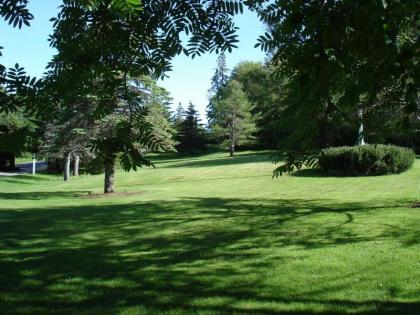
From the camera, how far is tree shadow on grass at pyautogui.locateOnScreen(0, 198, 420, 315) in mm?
5738

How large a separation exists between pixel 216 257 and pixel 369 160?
1597 cm

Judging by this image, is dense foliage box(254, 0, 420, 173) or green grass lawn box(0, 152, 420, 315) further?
green grass lawn box(0, 152, 420, 315)

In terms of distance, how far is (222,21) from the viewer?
13.3 ft

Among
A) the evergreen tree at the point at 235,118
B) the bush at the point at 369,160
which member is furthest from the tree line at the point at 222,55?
the evergreen tree at the point at 235,118

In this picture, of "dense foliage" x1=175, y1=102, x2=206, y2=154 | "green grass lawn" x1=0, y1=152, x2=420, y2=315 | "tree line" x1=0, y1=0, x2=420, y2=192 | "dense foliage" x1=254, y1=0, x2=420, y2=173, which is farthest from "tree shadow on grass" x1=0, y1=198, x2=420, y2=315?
"dense foliage" x1=175, y1=102, x2=206, y2=154

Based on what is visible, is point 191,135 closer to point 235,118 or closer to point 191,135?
point 191,135

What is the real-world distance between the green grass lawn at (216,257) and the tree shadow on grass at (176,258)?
0.07 ft

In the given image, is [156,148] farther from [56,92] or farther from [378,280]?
[378,280]

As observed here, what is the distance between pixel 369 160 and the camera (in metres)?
22.4

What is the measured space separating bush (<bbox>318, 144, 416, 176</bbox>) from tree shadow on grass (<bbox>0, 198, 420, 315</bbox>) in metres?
9.00

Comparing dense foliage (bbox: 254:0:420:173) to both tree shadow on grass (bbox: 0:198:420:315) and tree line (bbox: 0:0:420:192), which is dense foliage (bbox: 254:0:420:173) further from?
tree shadow on grass (bbox: 0:198:420:315)

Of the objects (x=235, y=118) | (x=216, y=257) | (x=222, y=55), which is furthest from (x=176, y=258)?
(x=235, y=118)

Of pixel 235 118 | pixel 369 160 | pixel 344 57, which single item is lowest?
pixel 369 160

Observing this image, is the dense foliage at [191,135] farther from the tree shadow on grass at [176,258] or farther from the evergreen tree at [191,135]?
the tree shadow on grass at [176,258]
